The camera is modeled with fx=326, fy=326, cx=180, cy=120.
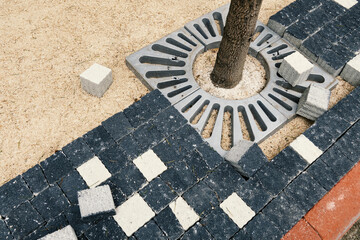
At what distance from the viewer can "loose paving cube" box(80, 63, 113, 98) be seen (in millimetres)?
4430

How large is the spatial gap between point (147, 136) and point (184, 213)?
1.07m

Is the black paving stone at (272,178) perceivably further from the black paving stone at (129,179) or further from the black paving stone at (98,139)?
the black paving stone at (98,139)

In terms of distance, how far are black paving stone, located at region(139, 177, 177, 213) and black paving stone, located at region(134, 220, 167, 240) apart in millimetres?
178

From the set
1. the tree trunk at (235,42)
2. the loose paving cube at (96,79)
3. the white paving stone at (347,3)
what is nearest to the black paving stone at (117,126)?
the loose paving cube at (96,79)

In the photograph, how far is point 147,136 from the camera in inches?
163

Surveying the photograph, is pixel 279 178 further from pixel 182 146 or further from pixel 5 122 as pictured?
pixel 5 122

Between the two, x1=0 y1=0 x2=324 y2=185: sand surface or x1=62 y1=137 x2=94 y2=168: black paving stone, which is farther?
x1=0 y1=0 x2=324 y2=185: sand surface

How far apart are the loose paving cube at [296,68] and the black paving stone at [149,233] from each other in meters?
2.82

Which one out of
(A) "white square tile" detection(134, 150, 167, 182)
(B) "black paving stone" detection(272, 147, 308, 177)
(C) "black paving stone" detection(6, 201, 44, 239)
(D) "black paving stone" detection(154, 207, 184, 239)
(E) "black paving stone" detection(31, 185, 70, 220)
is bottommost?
(C) "black paving stone" detection(6, 201, 44, 239)

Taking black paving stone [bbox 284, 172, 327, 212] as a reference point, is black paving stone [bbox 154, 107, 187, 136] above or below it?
below

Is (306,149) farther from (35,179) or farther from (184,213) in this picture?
(35,179)

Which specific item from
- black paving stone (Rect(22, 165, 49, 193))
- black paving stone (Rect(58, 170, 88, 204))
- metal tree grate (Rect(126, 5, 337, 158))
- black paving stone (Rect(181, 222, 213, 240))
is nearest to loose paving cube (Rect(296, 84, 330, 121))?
metal tree grate (Rect(126, 5, 337, 158))

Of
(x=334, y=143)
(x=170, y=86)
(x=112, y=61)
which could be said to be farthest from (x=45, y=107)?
(x=334, y=143)

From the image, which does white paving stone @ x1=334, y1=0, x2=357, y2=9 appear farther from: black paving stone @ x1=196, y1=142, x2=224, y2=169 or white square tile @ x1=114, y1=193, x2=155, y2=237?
white square tile @ x1=114, y1=193, x2=155, y2=237
